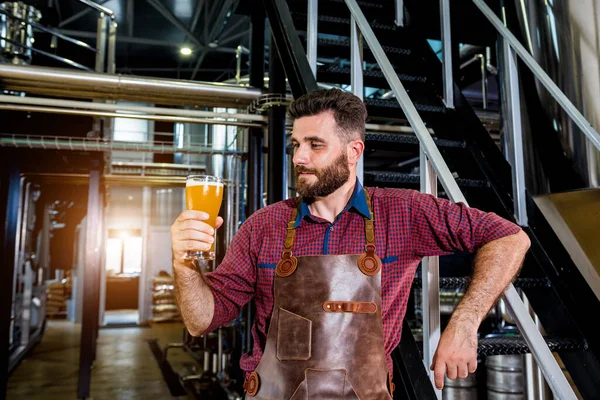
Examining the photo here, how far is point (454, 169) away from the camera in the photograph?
9.27ft

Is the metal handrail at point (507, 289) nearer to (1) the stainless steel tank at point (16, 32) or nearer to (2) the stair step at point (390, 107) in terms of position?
(2) the stair step at point (390, 107)

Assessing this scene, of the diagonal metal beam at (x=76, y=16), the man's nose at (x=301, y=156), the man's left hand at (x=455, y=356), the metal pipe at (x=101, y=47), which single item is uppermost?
the diagonal metal beam at (x=76, y=16)

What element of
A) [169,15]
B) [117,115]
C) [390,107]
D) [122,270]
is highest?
[169,15]

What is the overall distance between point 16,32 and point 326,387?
589 cm

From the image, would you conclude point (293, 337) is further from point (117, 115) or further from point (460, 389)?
point (460, 389)

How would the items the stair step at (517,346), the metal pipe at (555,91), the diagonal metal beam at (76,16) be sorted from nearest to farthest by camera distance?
the stair step at (517,346) < the metal pipe at (555,91) < the diagonal metal beam at (76,16)

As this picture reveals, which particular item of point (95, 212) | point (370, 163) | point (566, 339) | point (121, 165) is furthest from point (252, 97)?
point (121, 165)

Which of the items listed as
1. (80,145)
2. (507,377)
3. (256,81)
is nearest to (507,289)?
(256,81)

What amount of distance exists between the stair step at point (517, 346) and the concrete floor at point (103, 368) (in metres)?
4.39

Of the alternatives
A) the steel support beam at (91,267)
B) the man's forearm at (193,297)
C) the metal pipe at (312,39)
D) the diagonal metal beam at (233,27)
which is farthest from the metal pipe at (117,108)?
the diagonal metal beam at (233,27)

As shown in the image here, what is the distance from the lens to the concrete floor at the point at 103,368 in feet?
17.9

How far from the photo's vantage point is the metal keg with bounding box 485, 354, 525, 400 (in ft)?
13.1

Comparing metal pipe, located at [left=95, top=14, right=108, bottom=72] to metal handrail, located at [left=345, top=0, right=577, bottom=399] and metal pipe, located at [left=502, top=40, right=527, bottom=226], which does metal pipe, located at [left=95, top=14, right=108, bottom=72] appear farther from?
metal pipe, located at [left=502, top=40, right=527, bottom=226]

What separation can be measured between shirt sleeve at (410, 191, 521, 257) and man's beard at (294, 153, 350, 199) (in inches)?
10.0
